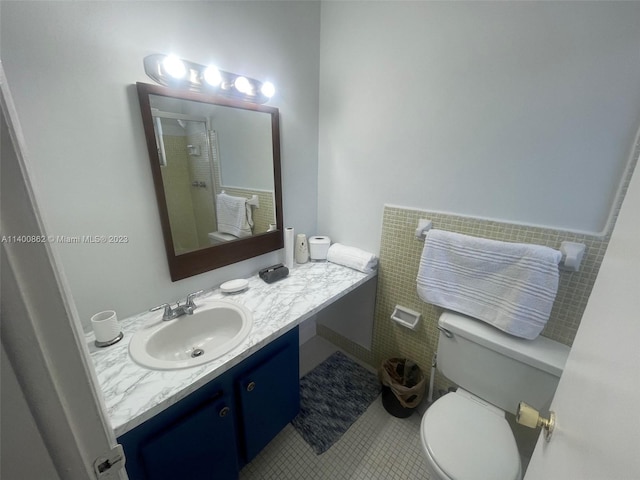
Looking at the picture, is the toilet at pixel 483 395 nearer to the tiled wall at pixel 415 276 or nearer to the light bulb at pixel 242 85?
the tiled wall at pixel 415 276

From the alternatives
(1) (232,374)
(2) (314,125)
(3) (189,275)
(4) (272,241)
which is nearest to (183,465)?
(1) (232,374)

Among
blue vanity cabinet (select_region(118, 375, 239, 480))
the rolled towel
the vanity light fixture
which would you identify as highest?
the vanity light fixture

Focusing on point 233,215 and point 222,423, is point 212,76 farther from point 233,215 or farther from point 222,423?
point 222,423

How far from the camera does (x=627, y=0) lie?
2.68 feet

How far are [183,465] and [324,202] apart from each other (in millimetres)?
1512

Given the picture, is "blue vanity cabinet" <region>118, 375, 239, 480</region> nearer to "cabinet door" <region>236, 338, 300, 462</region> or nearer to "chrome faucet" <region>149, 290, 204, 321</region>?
"cabinet door" <region>236, 338, 300, 462</region>

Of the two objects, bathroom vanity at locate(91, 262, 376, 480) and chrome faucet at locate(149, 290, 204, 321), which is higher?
chrome faucet at locate(149, 290, 204, 321)

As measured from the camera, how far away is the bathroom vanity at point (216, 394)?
77 centimetres

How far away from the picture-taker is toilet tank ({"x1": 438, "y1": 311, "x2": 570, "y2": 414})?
40.6 inches

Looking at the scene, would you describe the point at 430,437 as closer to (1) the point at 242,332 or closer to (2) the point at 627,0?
(1) the point at 242,332

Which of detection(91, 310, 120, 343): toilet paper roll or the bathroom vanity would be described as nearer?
the bathroom vanity

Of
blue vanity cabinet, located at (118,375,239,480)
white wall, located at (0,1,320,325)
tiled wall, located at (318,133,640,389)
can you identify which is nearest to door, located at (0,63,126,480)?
blue vanity cabinet, located at (118,375,239,480)

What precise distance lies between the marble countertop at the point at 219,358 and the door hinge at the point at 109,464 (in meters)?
0.28

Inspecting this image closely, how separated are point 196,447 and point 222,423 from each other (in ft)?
0.33
